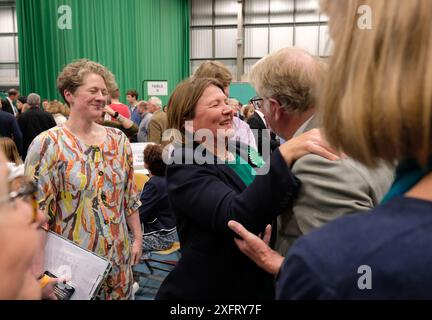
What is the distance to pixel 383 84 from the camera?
0.49 meters

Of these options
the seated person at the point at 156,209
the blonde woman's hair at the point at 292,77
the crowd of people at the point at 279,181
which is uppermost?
the blonde woman's hair at the point at 292,77

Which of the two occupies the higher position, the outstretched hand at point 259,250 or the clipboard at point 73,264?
the outstretched hand at point 259,250

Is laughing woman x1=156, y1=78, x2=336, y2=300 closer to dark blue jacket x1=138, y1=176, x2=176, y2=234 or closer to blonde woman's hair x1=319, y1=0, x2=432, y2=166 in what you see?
blonde woman's hair x1=319, y1=0, x2=432, y2=166

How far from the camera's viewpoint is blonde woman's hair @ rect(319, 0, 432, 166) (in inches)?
18.4

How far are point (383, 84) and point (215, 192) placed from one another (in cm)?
82

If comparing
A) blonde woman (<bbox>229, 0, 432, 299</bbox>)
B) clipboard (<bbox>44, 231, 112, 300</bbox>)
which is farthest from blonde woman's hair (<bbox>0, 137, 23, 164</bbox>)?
blonde woman (<bbox>229, 0, 432, 299</bbox>)

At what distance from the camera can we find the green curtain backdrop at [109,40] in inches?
376

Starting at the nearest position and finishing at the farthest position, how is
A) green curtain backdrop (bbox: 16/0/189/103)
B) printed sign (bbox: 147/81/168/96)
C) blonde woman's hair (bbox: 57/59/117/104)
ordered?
blonde woman's hair (bbox: 57/59/117/104)
green curtain backdrop (bbox: 16/0/189/103)
printed sign (bbox: 147/81/168/96)

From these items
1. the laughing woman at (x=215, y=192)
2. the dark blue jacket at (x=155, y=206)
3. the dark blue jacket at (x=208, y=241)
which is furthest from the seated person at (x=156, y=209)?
the dark blue jacket at (x=208, y=241)

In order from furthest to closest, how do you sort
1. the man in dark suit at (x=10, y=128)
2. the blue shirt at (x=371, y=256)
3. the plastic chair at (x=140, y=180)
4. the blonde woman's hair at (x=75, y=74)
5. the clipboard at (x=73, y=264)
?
the man in dark suit at (x=10, y=128) → the plastic chair at (x=140, y=180) → the blonde woman's hair at (x=75, y=74) → the clipboard at (x=73, y=264) → the blue shirt at (x=371, y=256)

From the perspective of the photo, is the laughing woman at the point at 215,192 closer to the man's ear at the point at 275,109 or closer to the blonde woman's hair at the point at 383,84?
the man's ear at the point at 275,109

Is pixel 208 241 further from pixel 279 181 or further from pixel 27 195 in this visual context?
pixel 27 195

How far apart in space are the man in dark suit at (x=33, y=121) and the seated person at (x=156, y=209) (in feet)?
11.2
